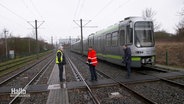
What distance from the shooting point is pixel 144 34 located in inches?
488

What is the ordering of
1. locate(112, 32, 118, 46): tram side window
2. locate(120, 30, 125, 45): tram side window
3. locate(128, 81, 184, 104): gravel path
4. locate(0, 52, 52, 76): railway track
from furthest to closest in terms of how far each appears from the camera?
locate(0, 52, 52, 76): railway track < locate(112, 32, 118, 46): tram side window < locate(120, 30, 125, 45): tram side window < locate(128, 81, 184, 104): gravel path

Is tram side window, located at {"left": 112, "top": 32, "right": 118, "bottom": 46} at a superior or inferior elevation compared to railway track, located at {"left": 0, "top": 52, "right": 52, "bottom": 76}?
superior

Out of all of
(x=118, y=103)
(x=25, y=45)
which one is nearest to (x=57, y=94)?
(x=118, y=103)

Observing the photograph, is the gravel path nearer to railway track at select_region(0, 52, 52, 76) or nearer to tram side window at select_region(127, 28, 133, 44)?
tram side window at select_region(127, 28, 133, 44)

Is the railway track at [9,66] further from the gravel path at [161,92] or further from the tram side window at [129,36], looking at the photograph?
the gravel path at [161,92]

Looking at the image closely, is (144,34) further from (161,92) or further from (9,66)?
(9,66)

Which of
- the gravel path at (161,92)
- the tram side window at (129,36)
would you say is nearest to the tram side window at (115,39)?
the tram side window at (129,36)

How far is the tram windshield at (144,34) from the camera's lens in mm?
12120

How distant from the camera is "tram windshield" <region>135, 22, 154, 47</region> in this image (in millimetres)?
12120

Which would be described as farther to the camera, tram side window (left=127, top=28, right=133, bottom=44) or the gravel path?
tram side window (left=127, top=28, right=133, bottom=44)

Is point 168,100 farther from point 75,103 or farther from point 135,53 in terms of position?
point 135,53

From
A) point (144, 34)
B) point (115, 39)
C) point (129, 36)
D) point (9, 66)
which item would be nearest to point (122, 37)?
point (129, 36)

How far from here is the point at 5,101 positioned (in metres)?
7.58

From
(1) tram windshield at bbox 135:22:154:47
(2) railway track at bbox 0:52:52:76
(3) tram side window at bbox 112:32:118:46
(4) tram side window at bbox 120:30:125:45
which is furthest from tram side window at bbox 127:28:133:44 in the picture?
(2) railway track at bbox 0:52:52:76
